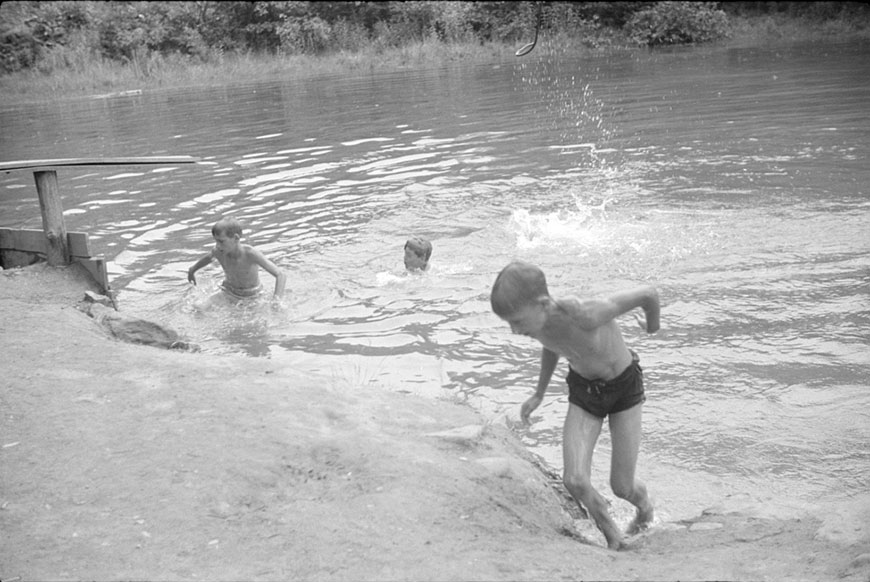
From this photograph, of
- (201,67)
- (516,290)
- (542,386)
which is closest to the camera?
(516,290)

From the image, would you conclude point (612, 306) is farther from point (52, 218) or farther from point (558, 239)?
point (52, 218)

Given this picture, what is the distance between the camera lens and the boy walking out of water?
29.9 feet

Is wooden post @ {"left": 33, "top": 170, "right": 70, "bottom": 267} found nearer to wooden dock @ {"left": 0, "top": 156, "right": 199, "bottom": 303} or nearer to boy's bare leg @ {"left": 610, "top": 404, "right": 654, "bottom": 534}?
wooden dock @ {"left": 0, "top": 156, "right": 199, "bottom": 303}

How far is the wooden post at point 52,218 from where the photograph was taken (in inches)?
346

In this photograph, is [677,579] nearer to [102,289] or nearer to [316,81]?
[102,289]

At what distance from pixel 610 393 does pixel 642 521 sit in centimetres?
85

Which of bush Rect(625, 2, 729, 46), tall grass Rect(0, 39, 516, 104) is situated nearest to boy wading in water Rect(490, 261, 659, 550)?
tall grass Rect(0, 39, 516, 104)

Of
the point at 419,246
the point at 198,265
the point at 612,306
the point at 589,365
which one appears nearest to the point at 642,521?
the point at 589,365

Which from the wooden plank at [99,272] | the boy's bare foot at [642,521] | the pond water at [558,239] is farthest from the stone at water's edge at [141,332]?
the boy's bare foot at [642,521]

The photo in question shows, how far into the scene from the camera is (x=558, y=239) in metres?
10.5

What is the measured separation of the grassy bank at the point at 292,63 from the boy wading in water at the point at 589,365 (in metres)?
28.1

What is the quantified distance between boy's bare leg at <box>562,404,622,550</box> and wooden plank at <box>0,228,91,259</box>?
19.0 feet

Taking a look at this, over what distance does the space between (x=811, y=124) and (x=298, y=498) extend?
553 inches

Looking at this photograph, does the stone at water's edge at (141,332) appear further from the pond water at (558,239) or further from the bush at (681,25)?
the bush at (681,25)
